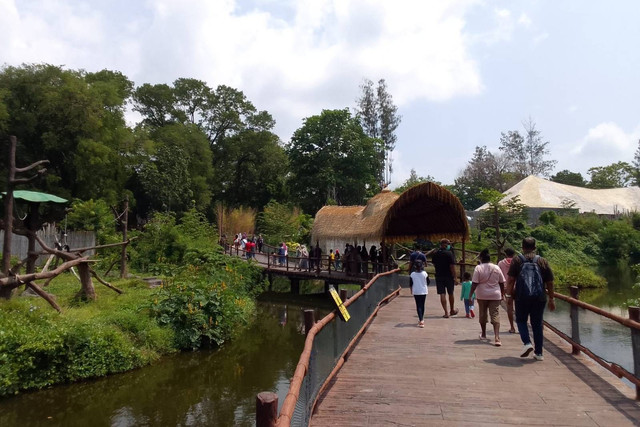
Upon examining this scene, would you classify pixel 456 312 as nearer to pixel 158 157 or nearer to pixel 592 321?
pixel 592 321

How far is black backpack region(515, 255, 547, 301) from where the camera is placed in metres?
6.32

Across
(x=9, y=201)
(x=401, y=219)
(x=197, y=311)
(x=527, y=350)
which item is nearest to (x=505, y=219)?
(x=401, y=219)

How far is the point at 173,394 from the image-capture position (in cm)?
1024

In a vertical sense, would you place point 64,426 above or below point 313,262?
below

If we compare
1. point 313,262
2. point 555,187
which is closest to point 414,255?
point 313,262

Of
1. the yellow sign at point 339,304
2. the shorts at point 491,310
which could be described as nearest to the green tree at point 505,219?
the shorts at point 491,310

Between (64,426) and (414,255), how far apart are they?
723cm

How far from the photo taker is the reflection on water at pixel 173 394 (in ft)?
29.0

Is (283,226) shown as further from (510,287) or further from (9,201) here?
(510,287)

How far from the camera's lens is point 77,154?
103ft

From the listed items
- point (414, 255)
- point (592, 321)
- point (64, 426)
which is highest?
point (414, 255)

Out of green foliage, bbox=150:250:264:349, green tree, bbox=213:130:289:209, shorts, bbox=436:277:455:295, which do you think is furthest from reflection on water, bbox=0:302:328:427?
green tree, bbox=213:130:289:209

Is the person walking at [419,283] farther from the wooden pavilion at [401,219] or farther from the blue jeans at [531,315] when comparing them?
the wooden pavilion at [401,219]

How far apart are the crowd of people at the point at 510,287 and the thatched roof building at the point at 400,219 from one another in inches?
246
